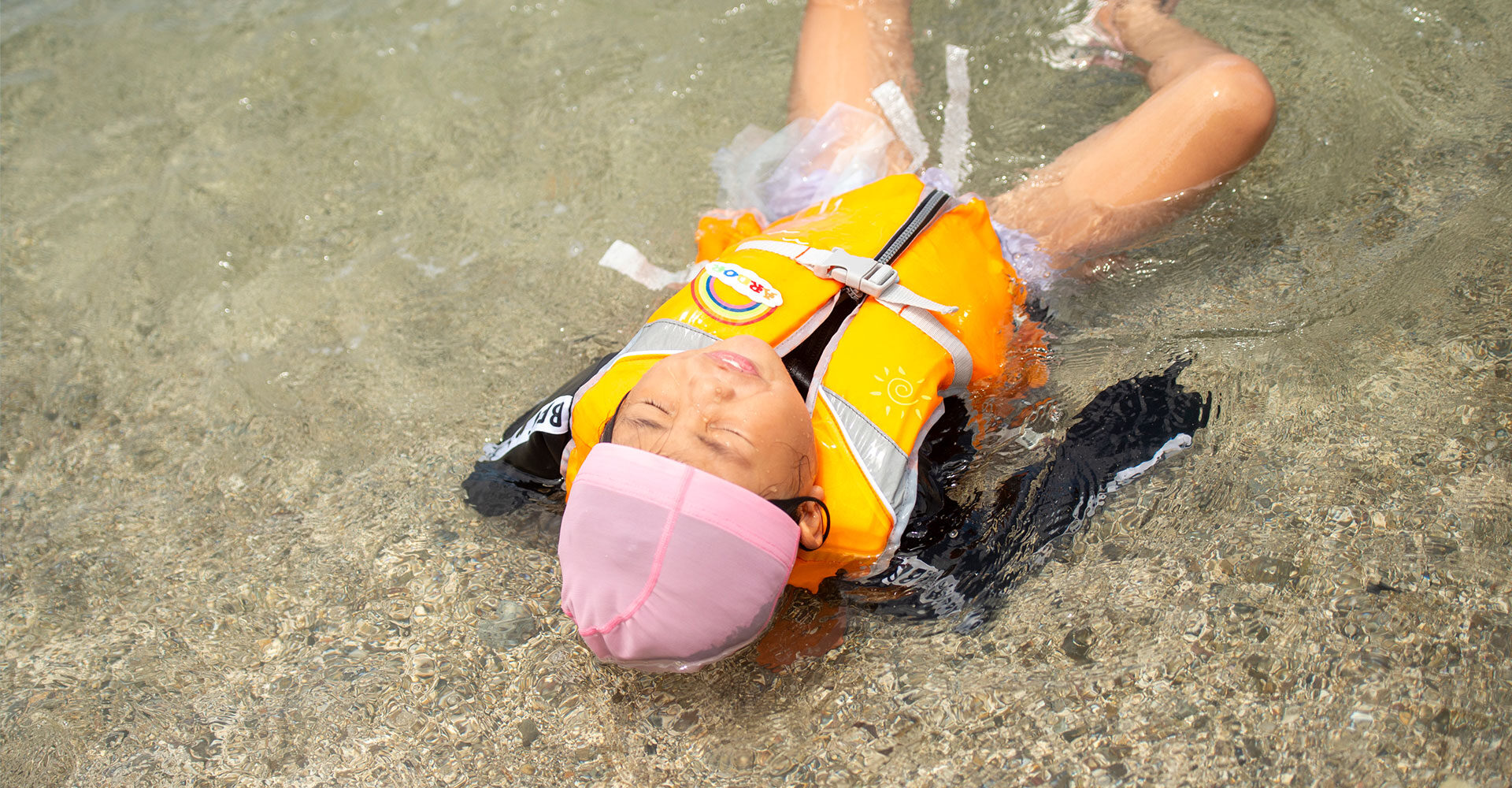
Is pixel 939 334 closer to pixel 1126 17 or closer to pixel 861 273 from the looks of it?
pixel 861 273

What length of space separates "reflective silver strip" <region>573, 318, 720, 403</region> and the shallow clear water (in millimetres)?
479

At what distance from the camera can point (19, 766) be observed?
210 cm

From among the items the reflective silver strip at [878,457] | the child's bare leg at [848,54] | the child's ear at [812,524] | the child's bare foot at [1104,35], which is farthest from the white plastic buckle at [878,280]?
the child's bare foot at [1104,35]

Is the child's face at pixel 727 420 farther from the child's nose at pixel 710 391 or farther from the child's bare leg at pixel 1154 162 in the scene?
the child's bare leg at pixel 1154 162

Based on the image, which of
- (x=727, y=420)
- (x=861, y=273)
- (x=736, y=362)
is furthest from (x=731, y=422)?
(x=861, y=273)

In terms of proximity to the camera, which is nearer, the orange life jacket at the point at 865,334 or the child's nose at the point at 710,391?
the child's nose at the point at 710,391

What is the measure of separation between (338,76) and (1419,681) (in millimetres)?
4466

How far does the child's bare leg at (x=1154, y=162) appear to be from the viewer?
2.66m

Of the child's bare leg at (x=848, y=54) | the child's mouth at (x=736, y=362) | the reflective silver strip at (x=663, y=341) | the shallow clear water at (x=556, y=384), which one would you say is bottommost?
the shallow clear water at (x=556, y=384)

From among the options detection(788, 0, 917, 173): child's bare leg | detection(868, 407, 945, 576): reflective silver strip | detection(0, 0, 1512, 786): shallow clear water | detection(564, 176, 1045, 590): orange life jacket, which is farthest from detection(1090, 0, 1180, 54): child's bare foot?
detection(868, 407, 945, 576): reflective silver strip

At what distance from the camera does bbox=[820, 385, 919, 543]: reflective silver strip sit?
2115 millimetres

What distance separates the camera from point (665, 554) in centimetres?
179

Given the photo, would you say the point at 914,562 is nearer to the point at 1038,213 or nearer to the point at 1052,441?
the point at 1052,441

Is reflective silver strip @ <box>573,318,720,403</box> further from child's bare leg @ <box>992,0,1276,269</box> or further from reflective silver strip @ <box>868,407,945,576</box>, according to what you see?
child's bare leg @ <box>992,0,1276,269</box>
